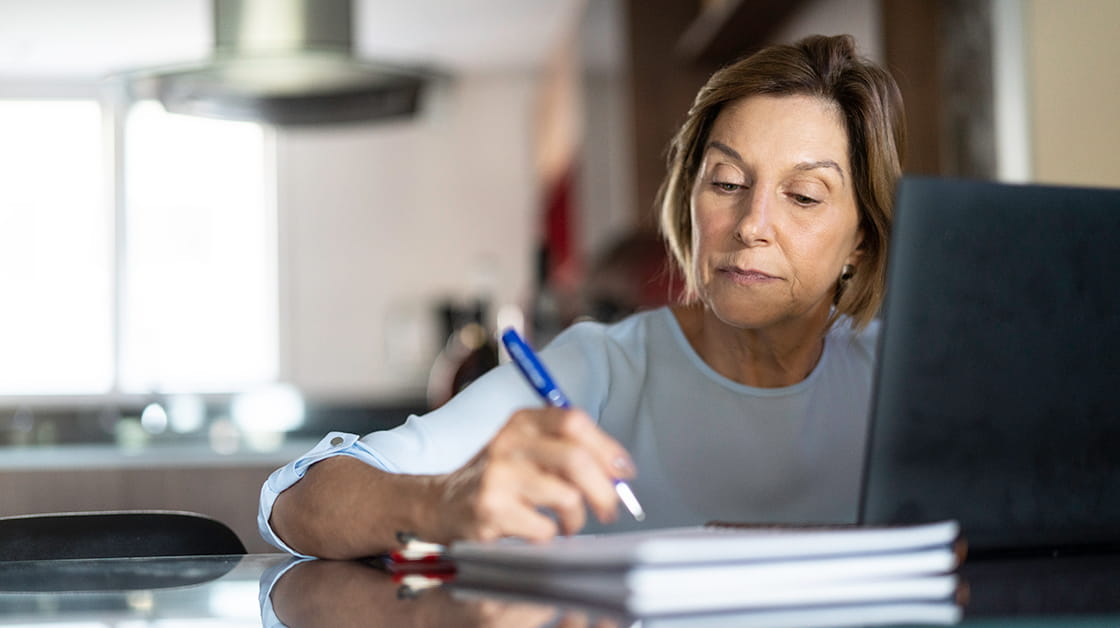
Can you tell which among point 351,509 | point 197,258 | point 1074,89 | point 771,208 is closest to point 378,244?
point 197,258

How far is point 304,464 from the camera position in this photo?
0.98 m

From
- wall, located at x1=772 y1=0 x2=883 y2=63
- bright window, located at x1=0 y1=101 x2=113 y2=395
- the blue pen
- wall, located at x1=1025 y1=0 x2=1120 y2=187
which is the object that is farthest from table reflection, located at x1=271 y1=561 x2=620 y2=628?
bright window, located at x1=0 y1=101 x2=113 y2=395

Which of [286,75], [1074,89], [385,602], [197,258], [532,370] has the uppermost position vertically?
[286,75]

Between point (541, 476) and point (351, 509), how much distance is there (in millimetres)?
232

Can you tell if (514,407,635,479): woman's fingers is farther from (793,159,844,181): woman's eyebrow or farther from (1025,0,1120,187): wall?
(1025,0,1120,187): wall

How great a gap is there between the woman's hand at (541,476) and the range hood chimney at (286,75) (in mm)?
2121

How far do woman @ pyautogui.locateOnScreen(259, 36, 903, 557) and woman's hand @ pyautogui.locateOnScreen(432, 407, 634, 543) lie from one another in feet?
0.84

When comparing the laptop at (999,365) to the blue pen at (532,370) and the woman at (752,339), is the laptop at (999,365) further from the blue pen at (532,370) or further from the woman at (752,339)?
the woman at (752,339)

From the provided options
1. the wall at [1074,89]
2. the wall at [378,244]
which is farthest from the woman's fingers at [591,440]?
the wall at [378,244]

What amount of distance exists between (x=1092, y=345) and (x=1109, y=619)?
0.21 meters

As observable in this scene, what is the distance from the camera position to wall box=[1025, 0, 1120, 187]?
5.61 ft

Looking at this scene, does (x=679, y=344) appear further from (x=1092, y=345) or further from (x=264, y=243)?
(x=264, y=243)

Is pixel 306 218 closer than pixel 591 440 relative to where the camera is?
No

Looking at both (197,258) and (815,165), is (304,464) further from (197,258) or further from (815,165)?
(197,258)
